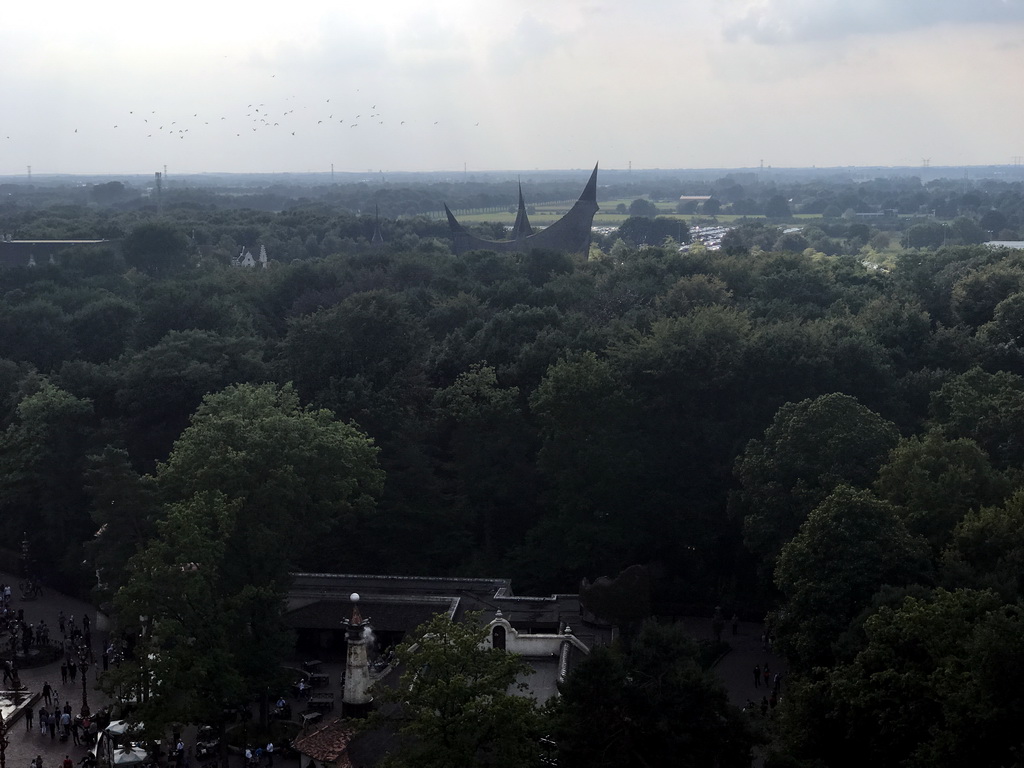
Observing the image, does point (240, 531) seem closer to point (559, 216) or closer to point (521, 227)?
point (521, 227)

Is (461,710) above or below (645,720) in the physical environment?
above

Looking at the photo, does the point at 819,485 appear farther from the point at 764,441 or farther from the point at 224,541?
the point at 224,541

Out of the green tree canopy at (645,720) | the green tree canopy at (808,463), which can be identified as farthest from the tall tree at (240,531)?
the green tree canopy at (808,463)

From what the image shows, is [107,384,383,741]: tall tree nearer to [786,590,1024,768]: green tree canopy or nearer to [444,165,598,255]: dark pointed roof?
→ [786,590,1024,768]: green tree canopy

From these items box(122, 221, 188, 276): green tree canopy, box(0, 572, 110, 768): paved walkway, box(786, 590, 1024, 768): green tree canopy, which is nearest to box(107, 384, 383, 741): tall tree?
box(0, 572, 110, 768): paved walkway

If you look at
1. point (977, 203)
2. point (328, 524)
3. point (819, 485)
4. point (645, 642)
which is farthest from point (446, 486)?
point (977, 203)

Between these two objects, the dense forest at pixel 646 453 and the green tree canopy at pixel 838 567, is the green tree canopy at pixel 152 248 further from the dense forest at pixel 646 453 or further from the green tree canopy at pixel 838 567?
the green tree canopy at pixel 838 567

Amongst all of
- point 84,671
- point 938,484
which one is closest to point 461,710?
point 938,484
